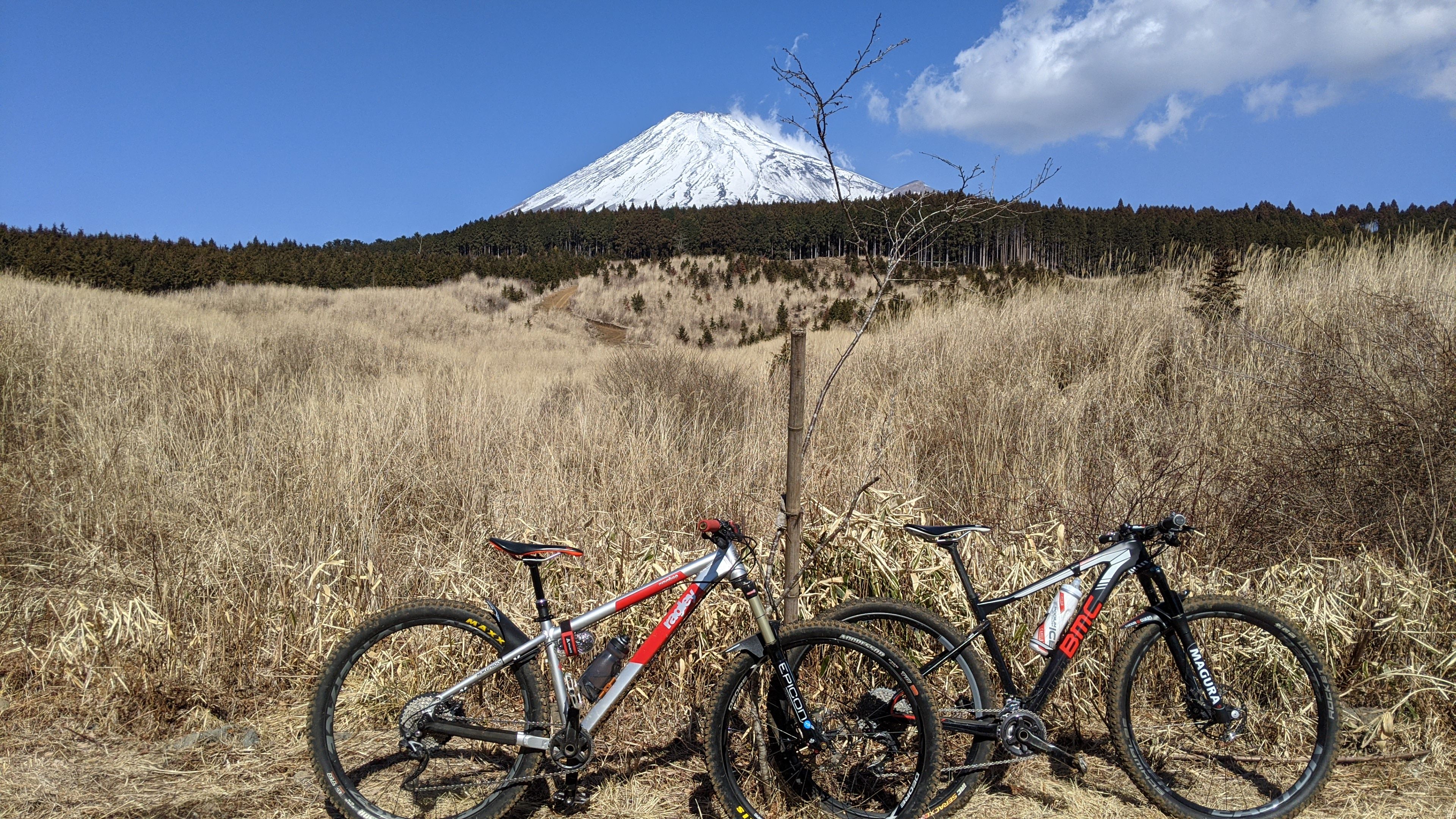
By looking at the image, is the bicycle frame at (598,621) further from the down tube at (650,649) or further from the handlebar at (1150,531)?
the handlebar at (1150,531)

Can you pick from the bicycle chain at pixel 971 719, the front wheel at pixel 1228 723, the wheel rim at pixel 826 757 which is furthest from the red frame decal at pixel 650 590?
the front wheel at pixel 1228 723

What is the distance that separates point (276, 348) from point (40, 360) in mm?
6011

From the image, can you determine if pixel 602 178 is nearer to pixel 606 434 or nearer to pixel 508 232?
pixel 508 232

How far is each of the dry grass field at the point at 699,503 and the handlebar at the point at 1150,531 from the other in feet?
2.48

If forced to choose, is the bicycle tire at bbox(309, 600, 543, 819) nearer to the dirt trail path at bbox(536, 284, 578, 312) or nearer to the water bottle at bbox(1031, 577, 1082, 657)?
the water bottle at bbox(1031, 577, 1082, 657)

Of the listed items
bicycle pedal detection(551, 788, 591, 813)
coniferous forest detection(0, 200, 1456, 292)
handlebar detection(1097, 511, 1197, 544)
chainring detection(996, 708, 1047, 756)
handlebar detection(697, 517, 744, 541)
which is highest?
coniferous forest detection(0, 200, 1456, 292)

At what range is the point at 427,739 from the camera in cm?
250

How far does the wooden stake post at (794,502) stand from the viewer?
3033 mm

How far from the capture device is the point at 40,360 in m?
9.32

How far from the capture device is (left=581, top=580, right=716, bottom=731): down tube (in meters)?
2.46

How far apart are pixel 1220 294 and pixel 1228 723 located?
24.3 feet

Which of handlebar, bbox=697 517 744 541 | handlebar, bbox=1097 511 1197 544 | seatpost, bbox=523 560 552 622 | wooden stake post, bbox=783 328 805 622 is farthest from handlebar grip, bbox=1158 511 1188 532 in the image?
seatpost, bbox=523 560 552 622

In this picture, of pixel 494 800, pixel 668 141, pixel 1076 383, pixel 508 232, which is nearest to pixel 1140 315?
pixel 1076 383

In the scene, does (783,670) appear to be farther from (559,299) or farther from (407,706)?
(559,299)
